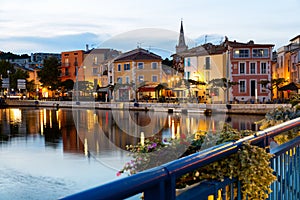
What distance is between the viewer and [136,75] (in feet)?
174

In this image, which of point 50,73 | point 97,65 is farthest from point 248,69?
point 50,73

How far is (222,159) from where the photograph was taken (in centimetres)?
231

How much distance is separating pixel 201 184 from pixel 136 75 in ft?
168

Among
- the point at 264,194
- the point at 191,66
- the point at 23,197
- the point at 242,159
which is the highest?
the point at 191,66

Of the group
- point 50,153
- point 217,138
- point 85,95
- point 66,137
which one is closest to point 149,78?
point 85,95

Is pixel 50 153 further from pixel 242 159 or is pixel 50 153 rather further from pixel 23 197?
pixel 242 159

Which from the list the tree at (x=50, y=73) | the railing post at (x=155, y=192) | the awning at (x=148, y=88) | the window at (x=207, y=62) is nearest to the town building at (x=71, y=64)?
the tree at (x=50, y=73)

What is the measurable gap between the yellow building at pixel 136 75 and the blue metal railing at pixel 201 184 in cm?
4416

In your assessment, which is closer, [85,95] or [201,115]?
[201,115]

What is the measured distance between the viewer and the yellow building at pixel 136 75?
49.8m

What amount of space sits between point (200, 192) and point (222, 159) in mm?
313

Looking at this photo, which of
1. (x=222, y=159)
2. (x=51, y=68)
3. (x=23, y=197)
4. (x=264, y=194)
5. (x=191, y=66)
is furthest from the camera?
(x=51, y=68)

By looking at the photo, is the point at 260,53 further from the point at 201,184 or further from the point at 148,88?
the point at 201,184

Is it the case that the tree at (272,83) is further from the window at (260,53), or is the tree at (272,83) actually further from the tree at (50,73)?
the tree at (50,73)
